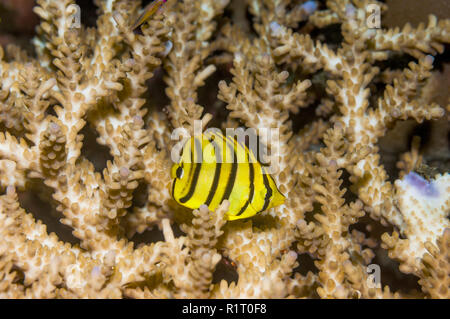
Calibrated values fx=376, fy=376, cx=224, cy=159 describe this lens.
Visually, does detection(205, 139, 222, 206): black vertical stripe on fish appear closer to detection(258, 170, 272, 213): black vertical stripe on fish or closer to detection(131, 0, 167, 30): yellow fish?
detection(258, 170, 272, 213): black vertical stripe on fish

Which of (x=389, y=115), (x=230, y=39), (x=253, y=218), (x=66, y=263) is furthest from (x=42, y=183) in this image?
(x=389, y=115)

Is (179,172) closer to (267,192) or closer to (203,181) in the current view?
(203,181)

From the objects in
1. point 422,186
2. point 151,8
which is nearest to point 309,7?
point 151,8

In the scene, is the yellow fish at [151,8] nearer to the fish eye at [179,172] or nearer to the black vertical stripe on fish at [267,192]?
the fish eye at [179,172]
